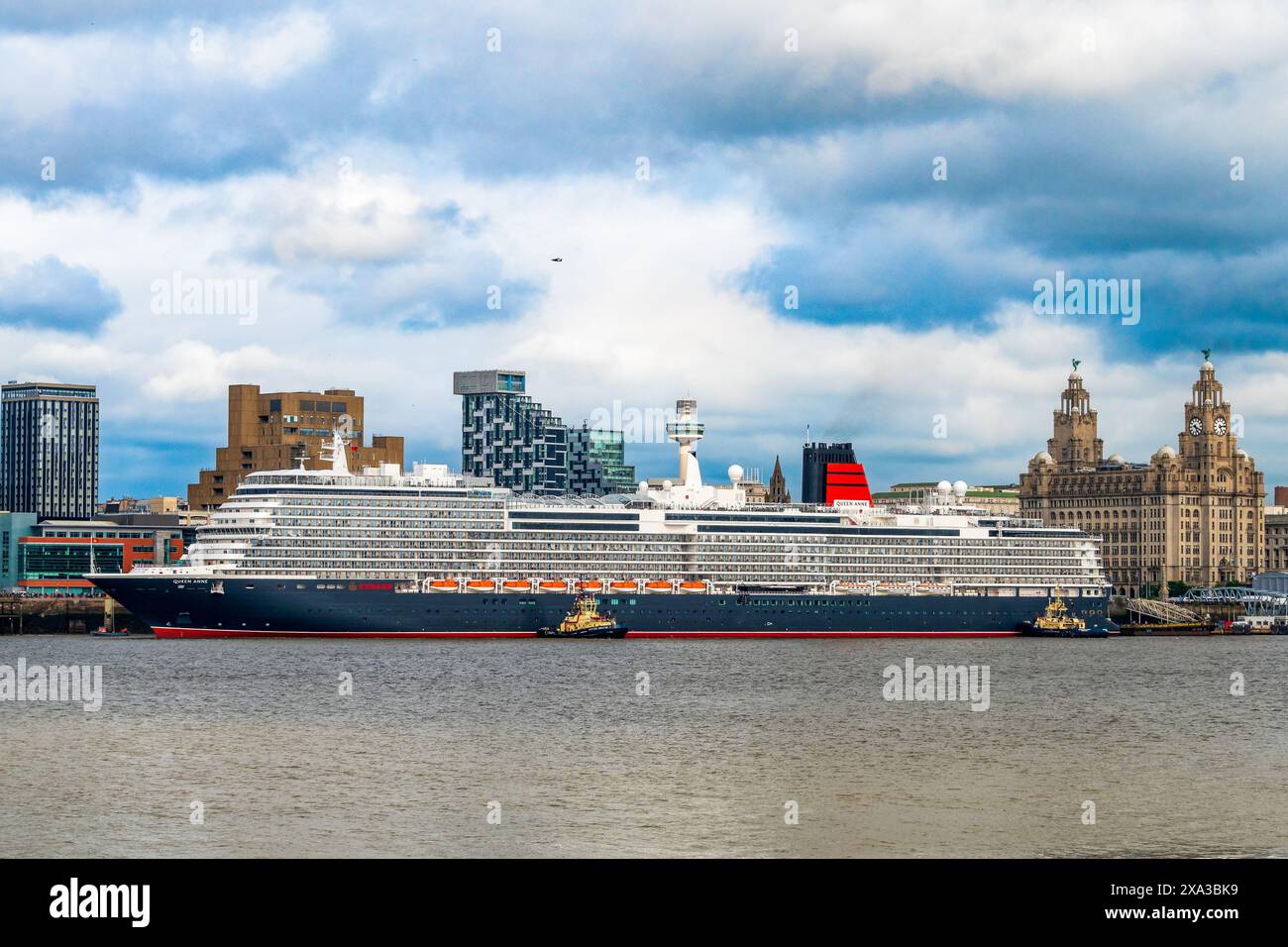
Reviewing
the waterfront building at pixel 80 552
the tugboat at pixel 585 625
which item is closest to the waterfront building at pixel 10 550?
the waterfront building at pixel 80 552

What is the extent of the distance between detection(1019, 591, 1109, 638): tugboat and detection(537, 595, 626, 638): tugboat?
31.1 meters

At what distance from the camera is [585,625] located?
359 feet

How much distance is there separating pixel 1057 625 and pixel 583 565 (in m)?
34.8

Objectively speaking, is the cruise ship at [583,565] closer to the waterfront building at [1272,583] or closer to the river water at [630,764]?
the river water at [630,764]

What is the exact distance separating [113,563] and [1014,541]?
3163 inches

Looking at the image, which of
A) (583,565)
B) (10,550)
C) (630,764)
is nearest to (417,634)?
(583,565)

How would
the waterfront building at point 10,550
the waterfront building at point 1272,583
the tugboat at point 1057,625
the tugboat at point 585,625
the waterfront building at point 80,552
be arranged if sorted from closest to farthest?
the tugboat at point 585,625, the tugboat at point 1057,625, the waterfront building at point 80,552, the waterfront building at point 10,550, the waterfront building at point 1272,583

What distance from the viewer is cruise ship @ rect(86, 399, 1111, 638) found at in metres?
105

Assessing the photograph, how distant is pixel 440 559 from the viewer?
4338 inches

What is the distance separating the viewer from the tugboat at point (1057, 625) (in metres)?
125

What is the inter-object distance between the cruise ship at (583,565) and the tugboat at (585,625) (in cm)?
59

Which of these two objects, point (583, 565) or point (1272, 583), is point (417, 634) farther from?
point (1272, 583)
